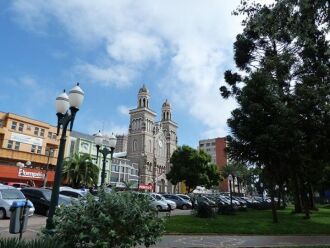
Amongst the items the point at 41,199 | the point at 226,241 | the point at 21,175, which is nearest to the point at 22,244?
the point at 226,241

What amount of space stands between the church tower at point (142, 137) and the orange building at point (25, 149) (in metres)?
51.3

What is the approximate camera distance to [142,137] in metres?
108

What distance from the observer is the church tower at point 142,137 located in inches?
4088

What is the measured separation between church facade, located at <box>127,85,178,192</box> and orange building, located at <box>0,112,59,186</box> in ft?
168

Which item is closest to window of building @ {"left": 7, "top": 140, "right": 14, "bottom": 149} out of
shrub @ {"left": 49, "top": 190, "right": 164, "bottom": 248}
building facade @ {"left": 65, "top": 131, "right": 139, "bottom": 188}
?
building facade @ {"left": 65, "top": 131, "right": 139, "bottom": 188}

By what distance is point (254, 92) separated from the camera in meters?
24.2

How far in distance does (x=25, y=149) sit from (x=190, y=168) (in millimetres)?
32153

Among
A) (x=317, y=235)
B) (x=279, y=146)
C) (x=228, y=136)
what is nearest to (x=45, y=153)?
(x=228, y=136)

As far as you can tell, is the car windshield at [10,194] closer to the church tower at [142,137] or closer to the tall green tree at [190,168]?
the tall green tree at [190,168]

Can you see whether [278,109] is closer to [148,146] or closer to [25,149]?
[25,149]

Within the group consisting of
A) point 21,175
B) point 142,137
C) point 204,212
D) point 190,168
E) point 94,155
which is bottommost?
point 204,212

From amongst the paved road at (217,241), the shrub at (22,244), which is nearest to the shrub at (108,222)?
the shrub at (22,244)

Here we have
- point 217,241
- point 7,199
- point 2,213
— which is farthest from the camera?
point 7,199

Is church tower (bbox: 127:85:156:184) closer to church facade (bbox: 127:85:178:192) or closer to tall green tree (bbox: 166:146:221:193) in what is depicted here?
church facade (bbox: 127:85:178:192)
